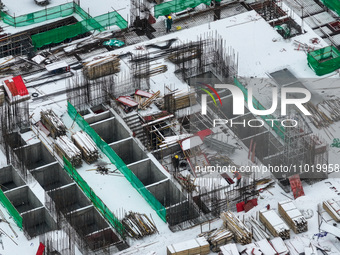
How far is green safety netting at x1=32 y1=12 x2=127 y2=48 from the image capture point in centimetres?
9250

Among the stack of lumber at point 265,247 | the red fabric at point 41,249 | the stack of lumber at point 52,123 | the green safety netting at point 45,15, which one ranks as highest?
the green safety netting at point 45,15

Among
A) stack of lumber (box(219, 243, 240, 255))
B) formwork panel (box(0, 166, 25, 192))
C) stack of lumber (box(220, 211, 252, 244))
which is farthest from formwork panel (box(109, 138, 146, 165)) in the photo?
stack of lumber (box(219, 243, 240, 255))

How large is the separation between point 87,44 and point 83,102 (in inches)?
277

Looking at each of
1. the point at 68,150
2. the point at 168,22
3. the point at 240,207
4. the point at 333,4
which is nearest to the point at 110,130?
the point at 68,150

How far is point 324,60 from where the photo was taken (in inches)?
3551

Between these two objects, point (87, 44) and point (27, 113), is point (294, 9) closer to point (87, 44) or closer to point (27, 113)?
point (87, 44)

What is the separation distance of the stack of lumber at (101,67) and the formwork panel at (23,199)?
1073 cm

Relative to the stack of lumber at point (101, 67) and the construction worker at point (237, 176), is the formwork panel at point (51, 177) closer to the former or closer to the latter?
the stack of lumber at point (101, 67)

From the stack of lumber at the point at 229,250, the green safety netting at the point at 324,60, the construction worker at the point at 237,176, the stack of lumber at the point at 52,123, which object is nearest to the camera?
the stack of lumber at the point at 229,250

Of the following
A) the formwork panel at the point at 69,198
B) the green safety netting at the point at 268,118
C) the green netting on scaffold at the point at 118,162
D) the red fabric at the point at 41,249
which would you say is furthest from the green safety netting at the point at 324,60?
the red fabric at the point at 41,249

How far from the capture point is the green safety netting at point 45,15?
94.7 m

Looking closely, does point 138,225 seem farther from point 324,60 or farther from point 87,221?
point 324,60

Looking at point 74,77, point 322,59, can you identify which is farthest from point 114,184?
point 322,59

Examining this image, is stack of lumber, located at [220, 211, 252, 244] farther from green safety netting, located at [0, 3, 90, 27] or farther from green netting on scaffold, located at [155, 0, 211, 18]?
green safety netting, located at [0, 3, 90, 27]
